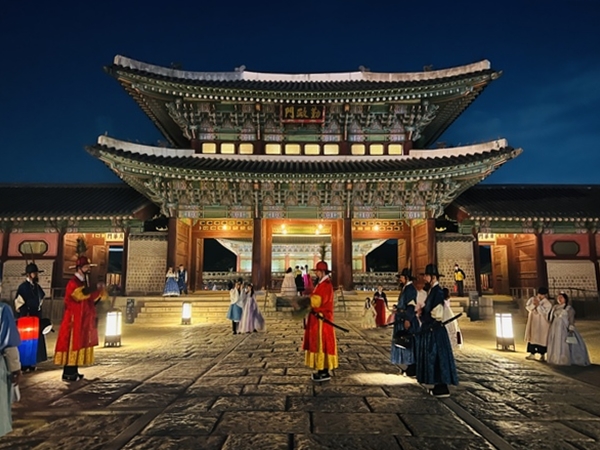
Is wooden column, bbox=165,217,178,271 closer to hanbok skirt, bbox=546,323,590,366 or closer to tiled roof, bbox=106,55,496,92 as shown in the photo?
tiled roof, bbox=106,55,496,92

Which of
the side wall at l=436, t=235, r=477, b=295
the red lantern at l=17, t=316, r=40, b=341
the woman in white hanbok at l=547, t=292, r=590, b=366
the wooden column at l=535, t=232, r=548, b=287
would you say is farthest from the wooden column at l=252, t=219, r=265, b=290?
the wooden column at l=535, t=232, r=548, b=287

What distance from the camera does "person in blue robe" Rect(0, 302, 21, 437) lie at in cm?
350

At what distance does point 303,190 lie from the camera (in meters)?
18.3

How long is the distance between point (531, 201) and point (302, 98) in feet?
40.0

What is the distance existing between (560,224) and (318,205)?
11440mm

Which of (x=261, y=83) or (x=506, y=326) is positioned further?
(x=261, y=83)

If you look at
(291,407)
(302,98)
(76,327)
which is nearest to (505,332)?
(291,407)

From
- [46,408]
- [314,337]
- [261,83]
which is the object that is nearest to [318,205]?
[261,83]

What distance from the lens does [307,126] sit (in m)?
18.9

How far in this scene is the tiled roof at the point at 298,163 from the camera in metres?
16.2

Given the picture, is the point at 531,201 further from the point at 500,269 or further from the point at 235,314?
the point at 235,314

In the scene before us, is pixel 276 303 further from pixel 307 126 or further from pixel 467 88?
pixel 467 88

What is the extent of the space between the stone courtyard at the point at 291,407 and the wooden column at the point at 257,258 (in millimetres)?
9241

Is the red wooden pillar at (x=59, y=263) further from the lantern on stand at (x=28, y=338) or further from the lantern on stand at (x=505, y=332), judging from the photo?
the lantern on stand at (x=505, y=332)
